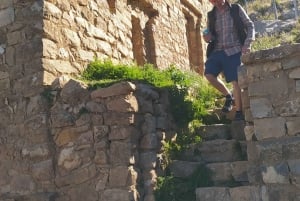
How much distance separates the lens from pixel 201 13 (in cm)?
1141

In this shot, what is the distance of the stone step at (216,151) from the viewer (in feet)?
17.2

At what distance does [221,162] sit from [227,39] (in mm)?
1618

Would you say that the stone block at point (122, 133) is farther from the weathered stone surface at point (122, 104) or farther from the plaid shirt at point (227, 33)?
the plaid shirt at point (227, 33)

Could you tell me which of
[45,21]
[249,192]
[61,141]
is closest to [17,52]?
[45,21]

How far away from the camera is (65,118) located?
206 inches

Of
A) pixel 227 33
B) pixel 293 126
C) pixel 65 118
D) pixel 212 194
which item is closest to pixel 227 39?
pixel 227 33

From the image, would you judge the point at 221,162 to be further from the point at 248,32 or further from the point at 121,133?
the point at 248,32

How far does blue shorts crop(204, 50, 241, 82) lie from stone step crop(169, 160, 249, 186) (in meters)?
1.21

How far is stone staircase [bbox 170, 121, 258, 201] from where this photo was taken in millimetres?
4742

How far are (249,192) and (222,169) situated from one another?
501mm

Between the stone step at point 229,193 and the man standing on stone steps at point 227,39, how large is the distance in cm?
137

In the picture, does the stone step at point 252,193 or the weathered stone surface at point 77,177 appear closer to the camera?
the stone step at point 252,193

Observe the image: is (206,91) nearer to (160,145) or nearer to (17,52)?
(160,145)

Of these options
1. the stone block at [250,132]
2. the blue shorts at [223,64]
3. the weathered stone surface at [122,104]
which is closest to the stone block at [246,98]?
the stone block at [250,132]
